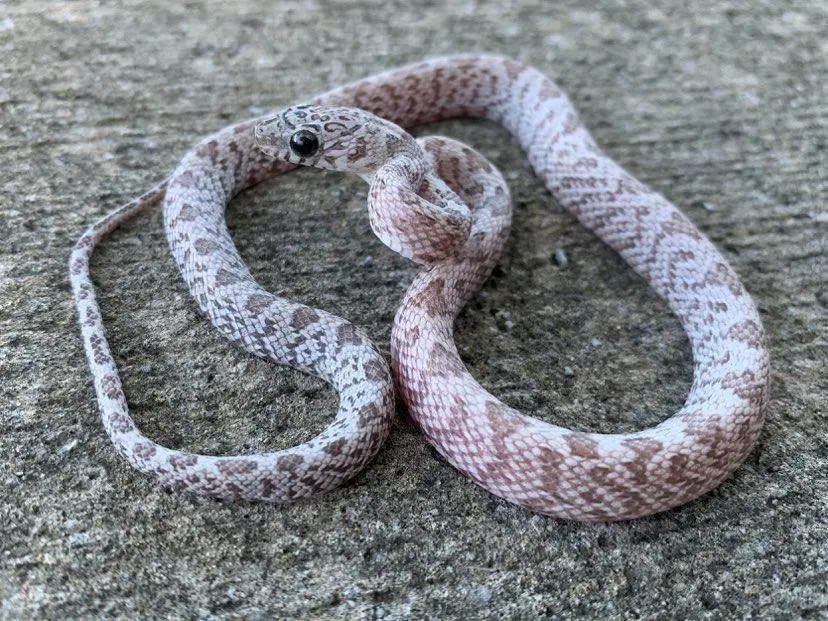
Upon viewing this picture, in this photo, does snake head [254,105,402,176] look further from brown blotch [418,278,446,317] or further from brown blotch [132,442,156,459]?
brown blotch [132,442,156,459]

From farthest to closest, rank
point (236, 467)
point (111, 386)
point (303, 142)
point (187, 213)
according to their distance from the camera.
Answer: point (187, 213)
point (303, 142)
point (111, 386)
point (236, 467)

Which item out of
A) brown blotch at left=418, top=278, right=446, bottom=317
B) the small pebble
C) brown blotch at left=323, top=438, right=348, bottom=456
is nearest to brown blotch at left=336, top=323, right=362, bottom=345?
brown blotch at left=418, top=278, right=446, bottom=317

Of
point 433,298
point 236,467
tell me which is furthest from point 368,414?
point 433,298

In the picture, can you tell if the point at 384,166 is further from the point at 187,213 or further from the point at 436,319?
the point at 187,213

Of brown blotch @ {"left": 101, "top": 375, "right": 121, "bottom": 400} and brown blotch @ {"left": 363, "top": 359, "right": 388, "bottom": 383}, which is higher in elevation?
brown blotch @ {"left": 363, "top": 359, "right": 388, "bottom": 383}

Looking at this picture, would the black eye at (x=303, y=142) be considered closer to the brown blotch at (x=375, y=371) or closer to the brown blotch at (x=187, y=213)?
the brown blotch at (x=187, y=213)

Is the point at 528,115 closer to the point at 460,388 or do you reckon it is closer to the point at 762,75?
the point at 762,75

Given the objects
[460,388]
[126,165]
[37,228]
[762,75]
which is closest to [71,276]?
[37,228]
